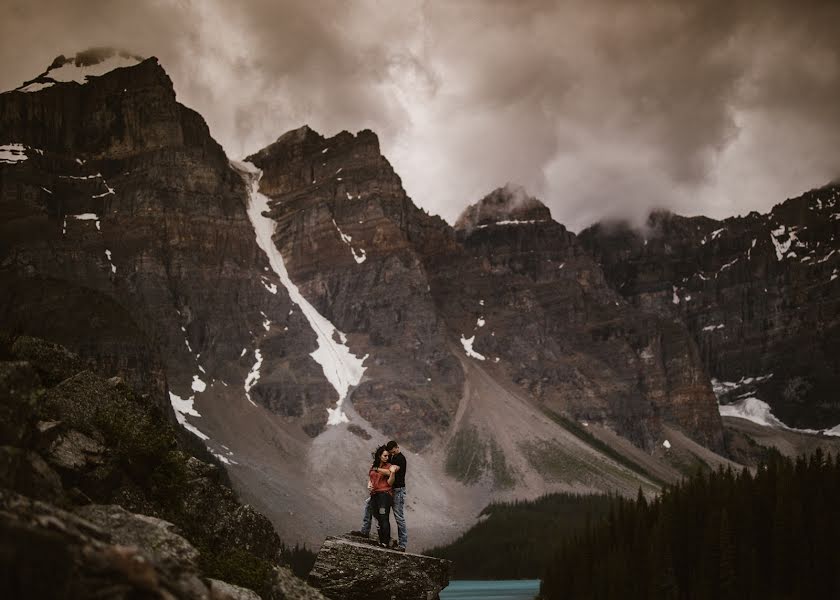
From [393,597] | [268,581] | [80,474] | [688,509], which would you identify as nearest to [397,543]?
[393,597]

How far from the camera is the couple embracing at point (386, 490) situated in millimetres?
28442

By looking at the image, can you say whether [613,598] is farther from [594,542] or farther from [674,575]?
[594,542]

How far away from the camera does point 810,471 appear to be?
121188 millimetres

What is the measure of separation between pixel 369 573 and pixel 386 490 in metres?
3.19

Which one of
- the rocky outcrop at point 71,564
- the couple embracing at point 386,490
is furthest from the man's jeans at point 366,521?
the rocky outcrop at point 71,564

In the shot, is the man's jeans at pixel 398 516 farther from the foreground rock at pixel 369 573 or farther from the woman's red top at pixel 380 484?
the foreground rock at pixel 369 573

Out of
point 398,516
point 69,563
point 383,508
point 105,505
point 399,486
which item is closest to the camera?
point 69,563

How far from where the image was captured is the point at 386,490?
28688 mm

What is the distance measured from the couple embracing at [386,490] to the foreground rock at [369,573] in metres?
1.48

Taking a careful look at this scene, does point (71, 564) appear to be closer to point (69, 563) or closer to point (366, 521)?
point (69, 563)

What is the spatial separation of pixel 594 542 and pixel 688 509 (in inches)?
730

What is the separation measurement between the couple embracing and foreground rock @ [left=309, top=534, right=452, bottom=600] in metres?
1.48

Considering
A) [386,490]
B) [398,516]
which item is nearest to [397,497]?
[398,516]

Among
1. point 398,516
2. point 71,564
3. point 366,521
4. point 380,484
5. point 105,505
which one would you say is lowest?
point 71,564
